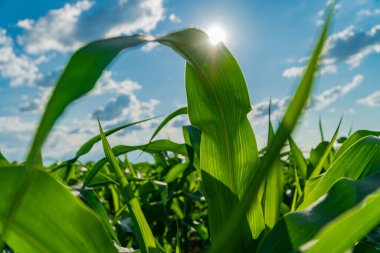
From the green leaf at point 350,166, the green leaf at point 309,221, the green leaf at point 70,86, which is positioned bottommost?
the green leaf at point 309,221

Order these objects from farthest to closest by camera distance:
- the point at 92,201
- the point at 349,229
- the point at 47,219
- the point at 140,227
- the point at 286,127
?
the point at 92,201, the point at 140,227, the point at 47,219, the point at 349,229, the point at 286,127

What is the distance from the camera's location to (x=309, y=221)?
0.48 metres

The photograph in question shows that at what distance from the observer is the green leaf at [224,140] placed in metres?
0.58

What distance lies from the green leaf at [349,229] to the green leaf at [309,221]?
0.08m

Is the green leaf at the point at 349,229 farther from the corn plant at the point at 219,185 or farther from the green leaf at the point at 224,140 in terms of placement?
the green leaf at the point at 224,140

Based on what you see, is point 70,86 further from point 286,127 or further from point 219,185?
point 219,185

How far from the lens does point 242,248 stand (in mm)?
637

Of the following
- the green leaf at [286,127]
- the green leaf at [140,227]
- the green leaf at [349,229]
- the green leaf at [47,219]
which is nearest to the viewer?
the green leaf at [286,127]

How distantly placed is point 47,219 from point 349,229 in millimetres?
318

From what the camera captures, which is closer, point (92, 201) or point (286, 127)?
point (286, 127)

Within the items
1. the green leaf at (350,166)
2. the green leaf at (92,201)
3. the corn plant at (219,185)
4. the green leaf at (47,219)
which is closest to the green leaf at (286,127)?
the corn plant at (219,185)

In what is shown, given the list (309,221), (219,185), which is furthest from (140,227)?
(309,221)

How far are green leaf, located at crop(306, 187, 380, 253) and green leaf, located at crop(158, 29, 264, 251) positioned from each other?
0.23 meters

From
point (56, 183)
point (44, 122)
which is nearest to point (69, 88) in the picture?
point (44, 122)
